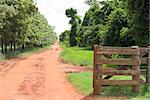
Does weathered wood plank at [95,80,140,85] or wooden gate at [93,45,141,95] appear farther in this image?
weathered wood plank at [95,80,140,85]

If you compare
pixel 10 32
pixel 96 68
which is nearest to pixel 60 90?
pixel 96 68

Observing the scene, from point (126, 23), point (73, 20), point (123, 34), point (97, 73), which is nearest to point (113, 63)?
point (97, 73)

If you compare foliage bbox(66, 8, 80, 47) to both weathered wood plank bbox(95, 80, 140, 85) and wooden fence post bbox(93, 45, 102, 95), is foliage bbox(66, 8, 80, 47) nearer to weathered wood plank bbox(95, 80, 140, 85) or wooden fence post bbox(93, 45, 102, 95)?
weathered wood plank bbox(95, 80, 140, 85)

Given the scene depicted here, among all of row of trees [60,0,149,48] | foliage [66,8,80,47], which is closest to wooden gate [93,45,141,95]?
row of trees [60,0,149,48]

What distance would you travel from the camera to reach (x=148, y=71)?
14227 millimetres

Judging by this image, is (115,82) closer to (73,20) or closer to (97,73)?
(97,73)

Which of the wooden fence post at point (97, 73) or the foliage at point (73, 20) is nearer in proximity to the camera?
the wooden fence post at point (97, 73)

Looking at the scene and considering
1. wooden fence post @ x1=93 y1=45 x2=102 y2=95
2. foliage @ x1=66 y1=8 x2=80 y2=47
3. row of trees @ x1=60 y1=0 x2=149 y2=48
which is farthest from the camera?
foliage @ x1=66 y1=8 x2=80 y2=47

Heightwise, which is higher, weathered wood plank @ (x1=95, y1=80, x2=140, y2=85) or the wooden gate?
the wooden gate

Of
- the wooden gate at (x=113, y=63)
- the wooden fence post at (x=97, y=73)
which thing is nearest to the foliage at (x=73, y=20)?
the wooden gate at (x=113, y=63)

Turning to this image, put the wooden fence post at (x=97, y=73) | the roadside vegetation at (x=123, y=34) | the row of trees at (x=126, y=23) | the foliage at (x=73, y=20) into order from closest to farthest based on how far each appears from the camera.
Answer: the wooden fence post at (x=97, y=73)
the roadside vegetation at (x=123, y=34)
the row of trees at (x=126, y=23)
the foliage at (x=73, y=20)

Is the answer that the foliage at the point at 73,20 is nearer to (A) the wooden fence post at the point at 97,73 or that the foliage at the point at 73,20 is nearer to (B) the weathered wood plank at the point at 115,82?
(B) the weathered wood plank at the point at 115,82

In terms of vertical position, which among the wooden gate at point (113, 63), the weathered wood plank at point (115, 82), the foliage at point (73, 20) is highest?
the foliage at point (73, 20)

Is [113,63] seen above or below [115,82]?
above
